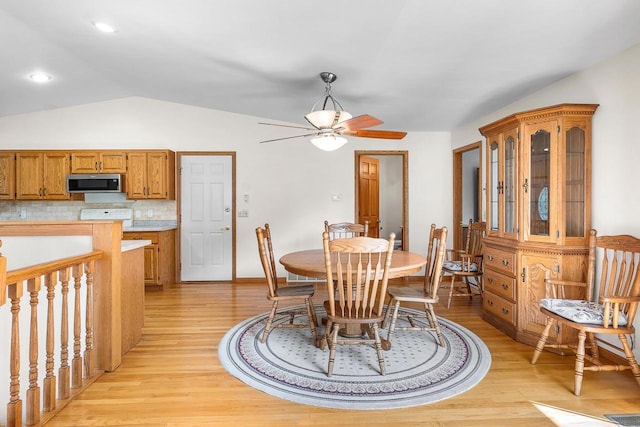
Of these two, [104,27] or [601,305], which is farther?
[104,27]

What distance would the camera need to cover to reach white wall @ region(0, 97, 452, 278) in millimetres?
5242

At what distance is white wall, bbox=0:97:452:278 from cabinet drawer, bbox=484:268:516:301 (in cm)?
197

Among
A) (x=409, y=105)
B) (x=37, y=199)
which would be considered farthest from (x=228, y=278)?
(x=409, y=105)

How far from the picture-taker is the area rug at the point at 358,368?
7.00 ft

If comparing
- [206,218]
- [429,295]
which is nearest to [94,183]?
[206,218]

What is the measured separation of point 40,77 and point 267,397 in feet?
14.7

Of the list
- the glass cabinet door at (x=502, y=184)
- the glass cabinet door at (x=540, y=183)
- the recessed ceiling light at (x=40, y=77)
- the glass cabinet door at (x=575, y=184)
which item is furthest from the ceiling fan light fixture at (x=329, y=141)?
the recessed ceiling light at (x=40, y=77)

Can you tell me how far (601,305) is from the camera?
7.97 ft

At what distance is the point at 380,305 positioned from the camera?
239 centimetres

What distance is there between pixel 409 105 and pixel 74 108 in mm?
4789

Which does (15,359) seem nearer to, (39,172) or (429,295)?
(429,295)

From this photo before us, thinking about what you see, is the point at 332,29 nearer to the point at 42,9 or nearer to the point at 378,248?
the point at 378,248

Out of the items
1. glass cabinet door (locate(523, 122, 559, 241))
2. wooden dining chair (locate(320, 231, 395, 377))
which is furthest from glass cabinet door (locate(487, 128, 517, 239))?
wooden dining chair (locate(320, 231, 395, 377))

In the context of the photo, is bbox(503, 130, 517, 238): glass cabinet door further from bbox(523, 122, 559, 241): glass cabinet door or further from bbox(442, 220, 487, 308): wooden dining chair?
bbox(442, 220, 487, 308): wooden dining chair
